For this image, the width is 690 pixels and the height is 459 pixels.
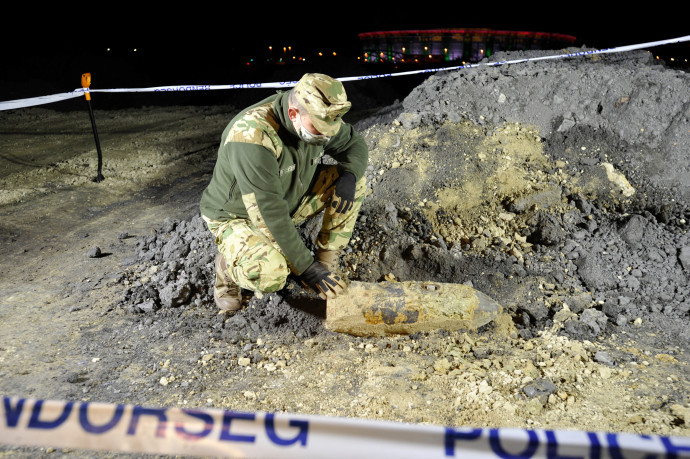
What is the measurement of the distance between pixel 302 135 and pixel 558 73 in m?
3.92

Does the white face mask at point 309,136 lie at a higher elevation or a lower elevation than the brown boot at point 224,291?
higher

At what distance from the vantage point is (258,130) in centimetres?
260

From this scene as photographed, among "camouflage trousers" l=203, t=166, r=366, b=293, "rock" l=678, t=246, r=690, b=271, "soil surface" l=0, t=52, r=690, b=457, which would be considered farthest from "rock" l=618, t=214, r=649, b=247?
"camouflage trousers" l=203, t=166, r=366, b=293

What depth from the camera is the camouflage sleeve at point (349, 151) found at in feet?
10.4

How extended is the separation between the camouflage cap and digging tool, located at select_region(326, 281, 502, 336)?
3.23 feet

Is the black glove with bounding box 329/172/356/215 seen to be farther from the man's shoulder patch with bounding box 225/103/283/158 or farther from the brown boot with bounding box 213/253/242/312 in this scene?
the brown boot with bounding box 213/253/242/312

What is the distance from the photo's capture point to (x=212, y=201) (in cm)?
305

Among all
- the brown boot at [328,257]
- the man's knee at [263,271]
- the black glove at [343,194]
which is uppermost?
the black glove at [343,194]

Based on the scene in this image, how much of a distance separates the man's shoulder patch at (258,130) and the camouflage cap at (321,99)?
28cm

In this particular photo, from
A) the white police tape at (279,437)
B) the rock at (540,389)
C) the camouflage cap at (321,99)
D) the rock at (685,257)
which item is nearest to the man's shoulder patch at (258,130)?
the camouflage cap at (321,99)

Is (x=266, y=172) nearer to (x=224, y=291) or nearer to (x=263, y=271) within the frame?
(x=263, y=271)

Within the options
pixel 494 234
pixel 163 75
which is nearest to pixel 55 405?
pixel 494 234

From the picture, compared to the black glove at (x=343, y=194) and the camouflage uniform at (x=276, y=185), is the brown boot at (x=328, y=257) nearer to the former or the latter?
the camouflage uniform at (x=276, y=185)

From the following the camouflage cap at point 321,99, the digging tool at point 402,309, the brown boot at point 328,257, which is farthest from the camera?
the brown boot at point 328,257
